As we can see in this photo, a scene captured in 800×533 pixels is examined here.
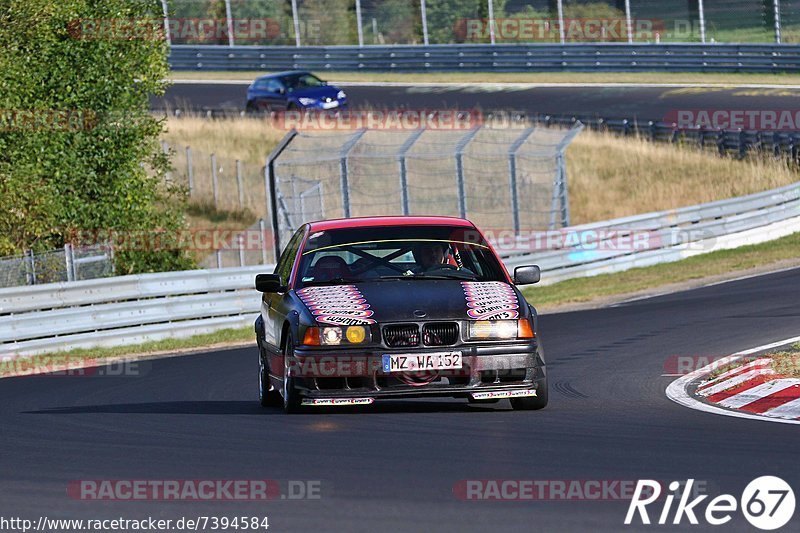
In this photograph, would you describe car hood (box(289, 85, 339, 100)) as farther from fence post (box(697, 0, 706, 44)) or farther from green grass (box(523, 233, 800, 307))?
green grass (box(523, 233, 800, 307))

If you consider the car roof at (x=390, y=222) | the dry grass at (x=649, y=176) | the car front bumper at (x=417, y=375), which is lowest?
the dry grass at (x=649, y=176)

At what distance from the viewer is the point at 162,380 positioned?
48.9ft

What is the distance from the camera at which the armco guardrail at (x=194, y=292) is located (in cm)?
1932

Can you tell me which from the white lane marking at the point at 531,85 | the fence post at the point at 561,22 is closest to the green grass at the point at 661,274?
the white lane marking at the point at 531,85

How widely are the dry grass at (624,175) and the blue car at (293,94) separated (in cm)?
400

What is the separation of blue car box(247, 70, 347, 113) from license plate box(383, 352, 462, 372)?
35.6m

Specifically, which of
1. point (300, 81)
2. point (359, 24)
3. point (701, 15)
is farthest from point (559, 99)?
point (359, 24)

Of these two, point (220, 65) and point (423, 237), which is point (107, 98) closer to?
point (423, 237)

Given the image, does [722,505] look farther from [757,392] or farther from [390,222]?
[390,222]

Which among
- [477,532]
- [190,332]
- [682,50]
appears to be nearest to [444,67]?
[682,50]

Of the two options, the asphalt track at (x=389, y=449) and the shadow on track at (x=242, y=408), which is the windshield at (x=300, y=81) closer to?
the asphalt track at (x=389, y=449)

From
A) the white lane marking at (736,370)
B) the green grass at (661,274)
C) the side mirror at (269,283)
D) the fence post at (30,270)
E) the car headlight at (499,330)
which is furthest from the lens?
the green grass at (661,274)

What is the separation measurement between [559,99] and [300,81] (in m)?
8.21

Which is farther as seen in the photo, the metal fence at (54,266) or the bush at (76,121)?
the bush at (76,121)
